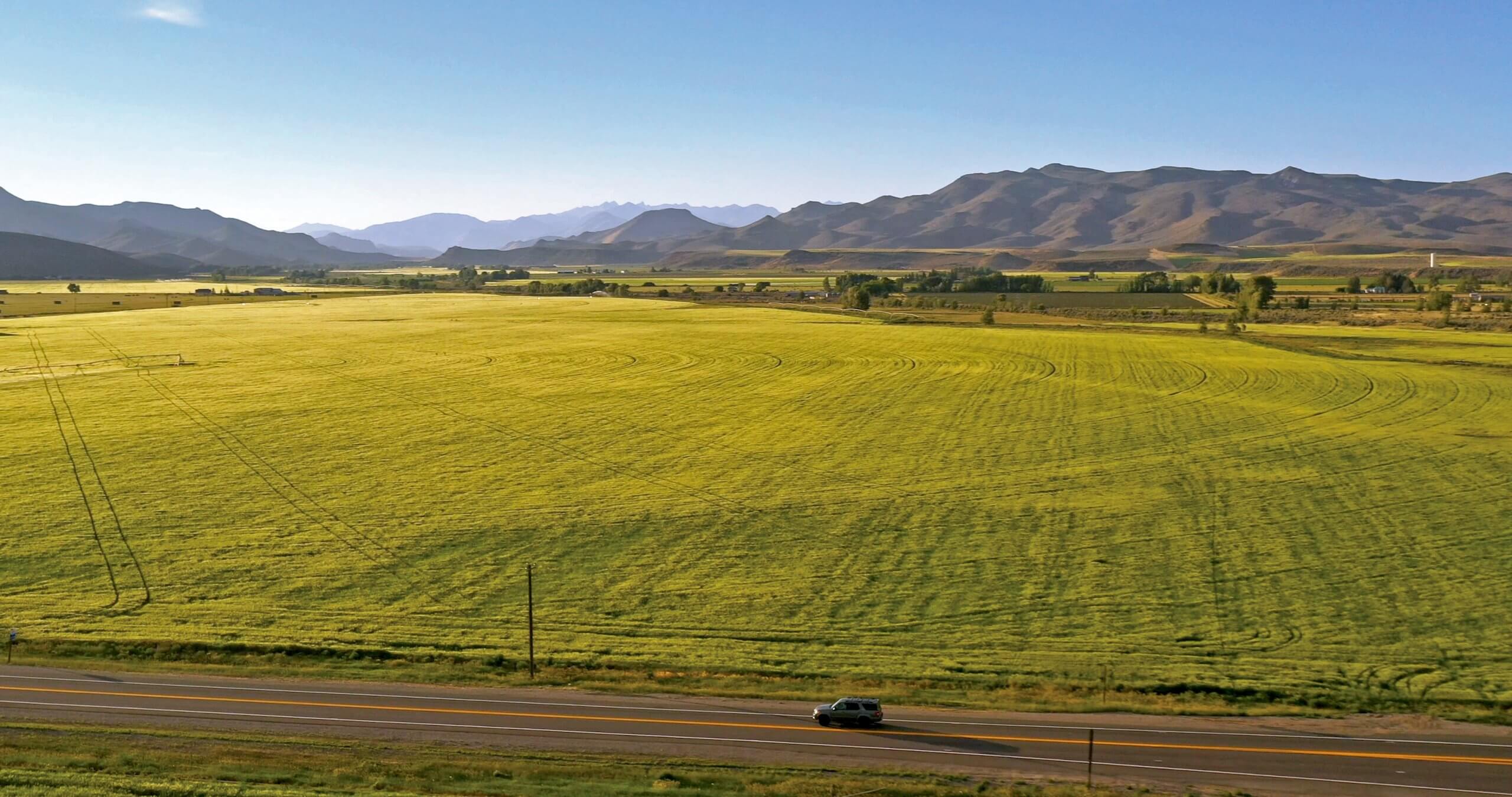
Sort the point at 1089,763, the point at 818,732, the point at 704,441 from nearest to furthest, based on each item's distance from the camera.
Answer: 1. the point at 1089,763
2. the point at 818,732
3. the point at 704,441

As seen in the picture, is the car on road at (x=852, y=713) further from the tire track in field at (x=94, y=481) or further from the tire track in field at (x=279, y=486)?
the tire track in field at (x=94, y=481)

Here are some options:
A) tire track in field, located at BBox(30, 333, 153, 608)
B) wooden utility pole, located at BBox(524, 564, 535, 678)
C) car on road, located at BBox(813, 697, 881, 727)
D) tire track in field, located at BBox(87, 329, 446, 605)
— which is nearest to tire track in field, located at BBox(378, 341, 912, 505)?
wooden utility pole, located at BBox(524, 564, 535, 678)

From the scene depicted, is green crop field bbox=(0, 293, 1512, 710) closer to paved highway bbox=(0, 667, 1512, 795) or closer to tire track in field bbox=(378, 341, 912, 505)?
tire track in field bbox=(378, 341, 912, 505)

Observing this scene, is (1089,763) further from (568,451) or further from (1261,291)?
(1261,291)

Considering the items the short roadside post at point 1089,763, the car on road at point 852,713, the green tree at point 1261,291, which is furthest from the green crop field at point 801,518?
the green tree at point 1261,291

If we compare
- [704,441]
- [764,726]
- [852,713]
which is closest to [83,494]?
[704,441]

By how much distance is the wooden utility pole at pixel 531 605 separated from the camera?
28.2 meters

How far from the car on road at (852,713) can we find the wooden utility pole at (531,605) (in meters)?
8.73

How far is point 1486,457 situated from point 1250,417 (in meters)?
13.4

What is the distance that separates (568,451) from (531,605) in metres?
27.2

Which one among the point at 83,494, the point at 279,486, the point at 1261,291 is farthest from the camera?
the point at 1261,291

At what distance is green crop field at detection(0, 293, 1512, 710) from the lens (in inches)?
1200

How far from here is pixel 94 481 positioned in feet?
158

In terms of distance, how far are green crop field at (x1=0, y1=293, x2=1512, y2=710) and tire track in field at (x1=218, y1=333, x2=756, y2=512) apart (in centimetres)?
30
